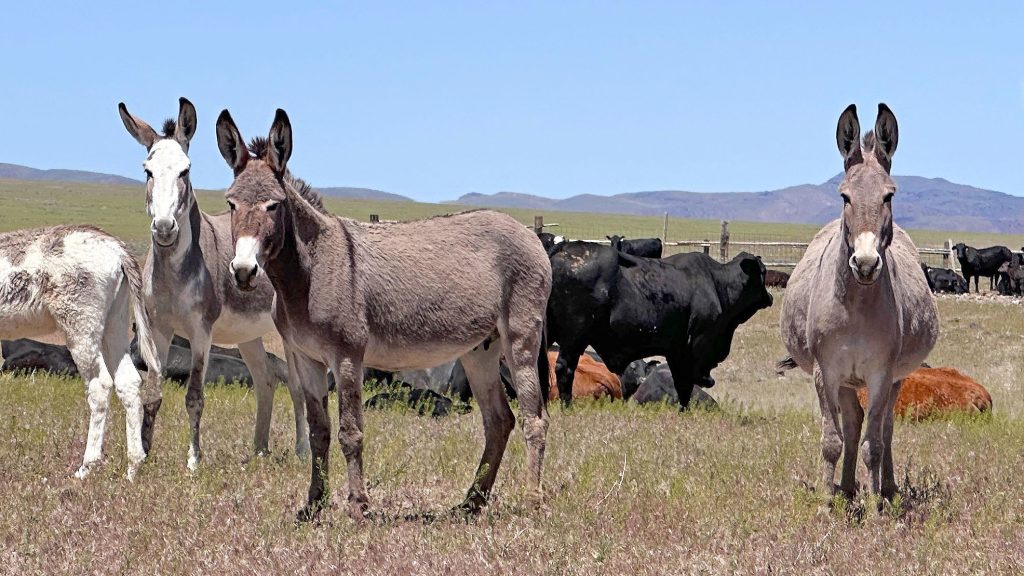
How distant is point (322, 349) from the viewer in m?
7.23

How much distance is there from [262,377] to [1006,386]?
11941 millimetres

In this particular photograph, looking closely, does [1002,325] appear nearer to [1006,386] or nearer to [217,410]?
[1006,386]

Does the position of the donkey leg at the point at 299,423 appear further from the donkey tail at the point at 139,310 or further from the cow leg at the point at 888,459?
the cow leg at the point at 888,459

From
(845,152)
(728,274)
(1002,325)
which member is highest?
(845,152)

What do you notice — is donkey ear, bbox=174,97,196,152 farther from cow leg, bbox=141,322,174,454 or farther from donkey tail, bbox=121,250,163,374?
cow leg, bbox=141,322,174,454

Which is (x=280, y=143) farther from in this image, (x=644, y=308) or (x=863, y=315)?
(x=644, y=308)

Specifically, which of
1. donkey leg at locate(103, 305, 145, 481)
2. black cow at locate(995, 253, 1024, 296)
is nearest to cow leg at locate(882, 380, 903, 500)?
donkey leg at locate(103, 305, 145, 481)

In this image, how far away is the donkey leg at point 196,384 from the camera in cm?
965

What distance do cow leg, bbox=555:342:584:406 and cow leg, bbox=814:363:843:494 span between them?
648 cm

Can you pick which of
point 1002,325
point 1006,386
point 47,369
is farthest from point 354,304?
point 1002,325

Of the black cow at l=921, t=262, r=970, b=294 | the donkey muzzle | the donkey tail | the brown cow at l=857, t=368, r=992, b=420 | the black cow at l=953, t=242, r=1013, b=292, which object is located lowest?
the black cow at l=921, t=262, r=970, b=294

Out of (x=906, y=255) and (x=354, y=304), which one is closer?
(x=354, y=304)

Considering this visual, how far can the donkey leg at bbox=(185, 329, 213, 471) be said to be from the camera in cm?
965

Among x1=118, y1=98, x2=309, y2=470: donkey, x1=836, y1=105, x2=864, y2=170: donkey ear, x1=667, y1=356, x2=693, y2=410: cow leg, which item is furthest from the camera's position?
x1=667, y1=356, x2=693, y2=410: cow leg
